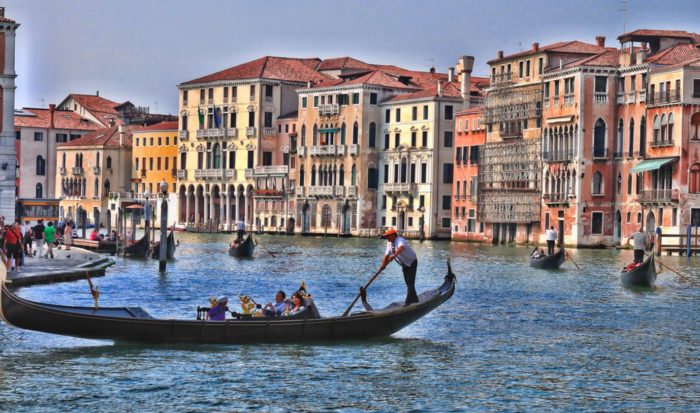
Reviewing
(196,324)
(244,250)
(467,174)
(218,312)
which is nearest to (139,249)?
(244,250)

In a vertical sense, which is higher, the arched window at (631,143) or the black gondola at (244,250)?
the arched window at (631,143)

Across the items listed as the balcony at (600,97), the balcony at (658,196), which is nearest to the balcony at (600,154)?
the balcony at (600,97)

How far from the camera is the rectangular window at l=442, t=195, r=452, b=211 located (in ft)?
250

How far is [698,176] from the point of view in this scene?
57.3 m

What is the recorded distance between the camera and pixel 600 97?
62.2 metres

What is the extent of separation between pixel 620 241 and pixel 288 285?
96.4ft

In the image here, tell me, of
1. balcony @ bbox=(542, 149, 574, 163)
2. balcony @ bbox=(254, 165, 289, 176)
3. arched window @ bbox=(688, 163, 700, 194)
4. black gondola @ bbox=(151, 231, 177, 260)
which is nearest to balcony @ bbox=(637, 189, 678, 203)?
arched window @ bbox=(688, 163, 700, 194)

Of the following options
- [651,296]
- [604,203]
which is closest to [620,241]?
[604,203]

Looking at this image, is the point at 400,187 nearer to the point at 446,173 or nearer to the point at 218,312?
the point at 446,173

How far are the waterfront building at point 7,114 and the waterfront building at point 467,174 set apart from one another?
85.8 ft

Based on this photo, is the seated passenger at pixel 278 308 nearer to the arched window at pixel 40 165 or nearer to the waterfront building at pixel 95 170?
the waterfront building at pixel 95 170

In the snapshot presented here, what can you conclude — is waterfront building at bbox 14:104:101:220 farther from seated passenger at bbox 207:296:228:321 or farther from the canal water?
seated passenger at bbox 207:296:228:321

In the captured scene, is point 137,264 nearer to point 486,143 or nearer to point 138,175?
point 486,143

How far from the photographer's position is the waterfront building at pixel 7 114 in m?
50.3
